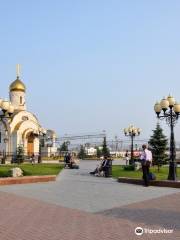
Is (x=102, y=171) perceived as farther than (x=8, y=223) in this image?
Yes

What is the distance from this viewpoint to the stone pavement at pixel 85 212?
632cm

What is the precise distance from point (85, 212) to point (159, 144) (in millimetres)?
17936

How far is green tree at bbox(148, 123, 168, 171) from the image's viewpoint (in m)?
24.7

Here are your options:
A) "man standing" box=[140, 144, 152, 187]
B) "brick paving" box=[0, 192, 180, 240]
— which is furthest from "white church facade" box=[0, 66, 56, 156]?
"brick paving" box=[0, 192, 180, 240]

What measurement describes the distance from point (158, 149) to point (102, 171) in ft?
28.1

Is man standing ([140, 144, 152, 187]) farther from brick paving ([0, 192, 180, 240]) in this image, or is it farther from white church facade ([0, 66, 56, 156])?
white church facade ([0, 66, 56, 156])

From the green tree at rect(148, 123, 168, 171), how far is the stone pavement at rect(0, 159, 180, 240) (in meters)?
12.5

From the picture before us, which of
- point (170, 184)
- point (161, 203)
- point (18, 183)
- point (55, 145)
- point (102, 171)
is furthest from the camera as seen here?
point (55, 145)

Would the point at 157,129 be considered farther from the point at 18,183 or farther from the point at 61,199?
the point at 61,199

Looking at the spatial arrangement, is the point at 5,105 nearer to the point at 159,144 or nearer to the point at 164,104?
→ the point at 164,104

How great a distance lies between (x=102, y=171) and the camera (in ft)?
59.2

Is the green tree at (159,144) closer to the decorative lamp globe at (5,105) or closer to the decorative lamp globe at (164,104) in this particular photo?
the decorative lamp globe at (164,104)

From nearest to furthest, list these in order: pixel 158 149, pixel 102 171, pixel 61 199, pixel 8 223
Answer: pixel 8 223 → pixel 61 199 → pixel 102 171 → pixel 158 149

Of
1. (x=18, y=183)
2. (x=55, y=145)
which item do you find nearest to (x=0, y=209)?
(x=18, y=183)
